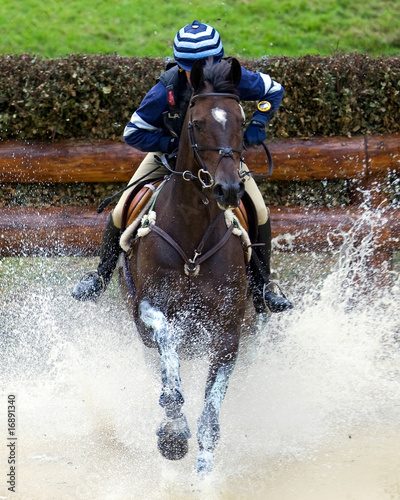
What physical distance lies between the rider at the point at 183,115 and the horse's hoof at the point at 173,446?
156 cm

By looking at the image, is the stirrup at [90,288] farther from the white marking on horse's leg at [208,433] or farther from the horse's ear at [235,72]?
the horse's ear at [235,72]

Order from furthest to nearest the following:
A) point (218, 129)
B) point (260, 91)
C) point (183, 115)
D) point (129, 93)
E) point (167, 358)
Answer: point (129, 93)
point (260, 91)
point (183, 115)
point (167, 358)
point (218, 129)

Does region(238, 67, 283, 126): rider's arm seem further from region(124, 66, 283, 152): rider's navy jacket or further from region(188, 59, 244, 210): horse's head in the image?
region(188, 59, 244, 210): horse's head

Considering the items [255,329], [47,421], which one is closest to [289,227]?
[255,329]

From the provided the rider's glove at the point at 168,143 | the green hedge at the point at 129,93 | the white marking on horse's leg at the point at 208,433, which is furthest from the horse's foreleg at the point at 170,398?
the green hedge at the point at 129,93

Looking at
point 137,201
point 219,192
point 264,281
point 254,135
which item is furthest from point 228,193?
point 264,281

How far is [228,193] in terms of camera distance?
11.8ft

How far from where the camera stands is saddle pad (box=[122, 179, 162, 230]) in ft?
15.7

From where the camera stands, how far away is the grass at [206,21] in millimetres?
11180

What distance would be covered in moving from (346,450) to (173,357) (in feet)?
5.10

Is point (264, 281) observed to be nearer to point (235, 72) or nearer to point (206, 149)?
point (206, 149)

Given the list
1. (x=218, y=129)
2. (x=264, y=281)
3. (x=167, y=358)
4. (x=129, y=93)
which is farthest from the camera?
(x=129, y=93)

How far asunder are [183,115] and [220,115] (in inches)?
26.0

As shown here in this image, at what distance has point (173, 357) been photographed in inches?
167
